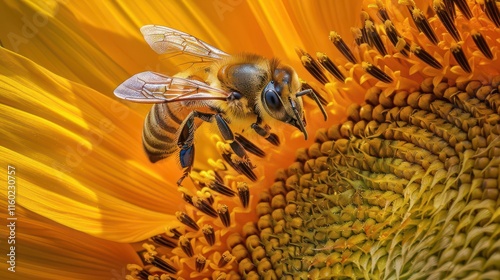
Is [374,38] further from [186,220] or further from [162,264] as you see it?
[162,264]

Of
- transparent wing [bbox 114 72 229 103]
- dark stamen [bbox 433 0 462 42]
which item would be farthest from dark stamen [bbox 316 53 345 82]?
transparent wing [bbox 114 72 229 103]

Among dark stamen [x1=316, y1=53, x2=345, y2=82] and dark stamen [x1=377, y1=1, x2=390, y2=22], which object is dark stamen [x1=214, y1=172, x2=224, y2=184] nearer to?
dark stamen [x1=316, y1=53, x2=345, y2=82]

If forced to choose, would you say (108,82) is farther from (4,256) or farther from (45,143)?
(4,256)

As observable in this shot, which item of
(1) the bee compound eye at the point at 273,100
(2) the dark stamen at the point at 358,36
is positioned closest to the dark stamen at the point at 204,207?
(1) the bee compound eye at the point at 273,100

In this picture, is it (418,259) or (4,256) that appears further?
(4,256)

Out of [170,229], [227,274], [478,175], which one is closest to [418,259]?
[478,175]

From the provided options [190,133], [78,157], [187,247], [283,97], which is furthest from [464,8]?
[78,157]

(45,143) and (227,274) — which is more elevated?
(45,143)
